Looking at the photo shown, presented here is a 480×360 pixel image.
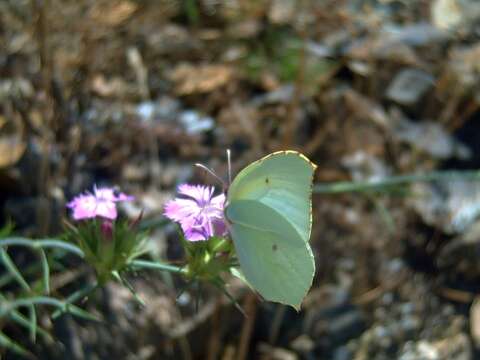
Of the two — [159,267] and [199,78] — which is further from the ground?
[159,267]

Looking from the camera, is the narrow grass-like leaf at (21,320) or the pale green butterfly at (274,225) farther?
the narrow grass-like leaf at (21,320)

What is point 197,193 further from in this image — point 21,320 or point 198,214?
point 21,320

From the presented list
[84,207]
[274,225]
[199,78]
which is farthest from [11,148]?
[274,225]

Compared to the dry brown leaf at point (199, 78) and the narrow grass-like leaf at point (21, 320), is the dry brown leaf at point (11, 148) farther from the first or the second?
the dry brown leaf at point (199, 78)

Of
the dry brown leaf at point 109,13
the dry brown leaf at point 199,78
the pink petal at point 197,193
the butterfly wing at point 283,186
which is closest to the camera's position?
A: the butterfly wing at point 283,186

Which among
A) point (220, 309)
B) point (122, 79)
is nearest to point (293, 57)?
point (122, 79)

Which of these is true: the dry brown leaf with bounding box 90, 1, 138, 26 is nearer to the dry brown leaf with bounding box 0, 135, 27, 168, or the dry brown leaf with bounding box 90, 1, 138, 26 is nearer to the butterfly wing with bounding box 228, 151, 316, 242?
the dry brown leaf with bounding box 0, 135, 27, 168

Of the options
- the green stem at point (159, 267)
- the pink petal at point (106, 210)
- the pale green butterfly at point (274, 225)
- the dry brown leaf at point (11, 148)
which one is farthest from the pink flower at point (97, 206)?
the dry brown leaf at point (11, 148)
